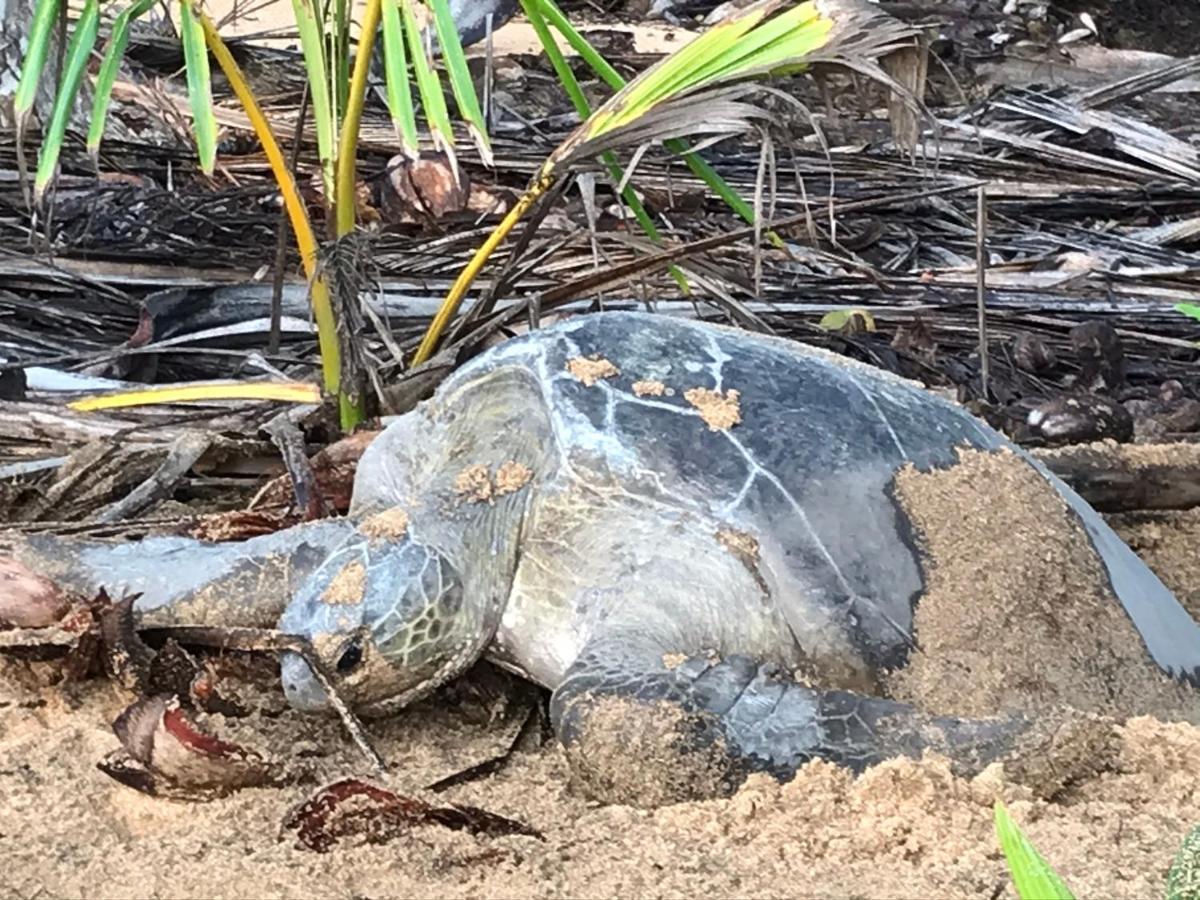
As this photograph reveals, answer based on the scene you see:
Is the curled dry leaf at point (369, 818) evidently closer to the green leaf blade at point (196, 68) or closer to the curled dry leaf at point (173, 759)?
the curled dry leaf at point (173, 759)

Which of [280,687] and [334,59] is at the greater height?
[334,59]

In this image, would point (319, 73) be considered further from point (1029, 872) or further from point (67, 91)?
point (1029, 872)

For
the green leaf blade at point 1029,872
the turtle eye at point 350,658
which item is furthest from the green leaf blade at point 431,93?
the green leaf blade at point 1029,872

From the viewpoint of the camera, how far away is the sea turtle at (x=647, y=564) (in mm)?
1605

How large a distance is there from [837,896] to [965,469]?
0.90 m

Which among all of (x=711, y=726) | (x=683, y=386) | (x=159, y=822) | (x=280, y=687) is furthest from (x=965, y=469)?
(x=159, y=822)

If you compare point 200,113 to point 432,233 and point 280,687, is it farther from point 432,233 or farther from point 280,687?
point 432,233

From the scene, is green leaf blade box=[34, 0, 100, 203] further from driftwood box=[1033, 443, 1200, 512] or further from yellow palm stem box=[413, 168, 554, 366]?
driftwood box=[1033, 443, 1200, 512]

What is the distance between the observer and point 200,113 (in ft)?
7.00

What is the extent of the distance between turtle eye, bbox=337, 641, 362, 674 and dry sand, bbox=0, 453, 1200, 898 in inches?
4.7

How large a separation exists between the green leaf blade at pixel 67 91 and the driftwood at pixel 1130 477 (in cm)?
178

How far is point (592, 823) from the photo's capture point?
1.54 metres

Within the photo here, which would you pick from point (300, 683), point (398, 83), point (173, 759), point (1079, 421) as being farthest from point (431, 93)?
point (1079, 421)

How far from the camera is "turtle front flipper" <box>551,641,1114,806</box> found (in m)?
1.55
